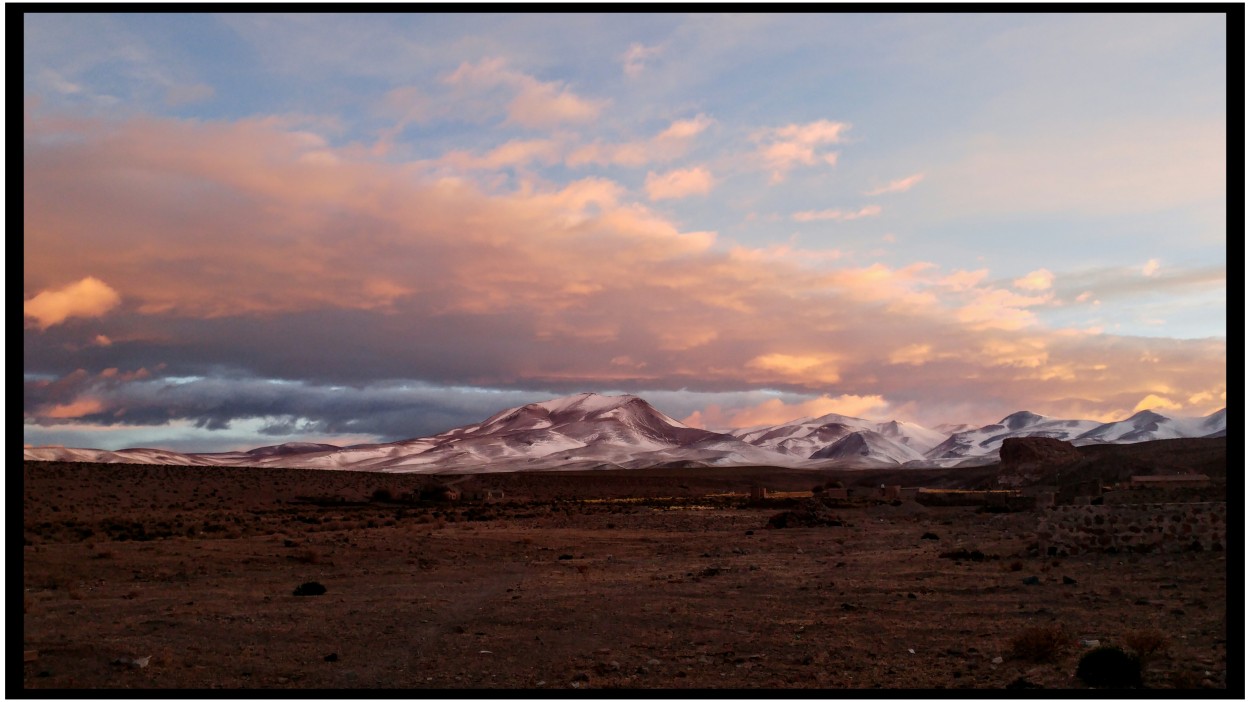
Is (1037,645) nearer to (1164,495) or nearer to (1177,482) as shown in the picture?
(1164,495)

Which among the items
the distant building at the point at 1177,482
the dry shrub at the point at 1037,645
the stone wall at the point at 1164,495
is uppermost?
the dry shrub at the point at 1037,645

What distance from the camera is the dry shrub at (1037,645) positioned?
1010 centimetres

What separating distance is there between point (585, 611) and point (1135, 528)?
51.3 feet

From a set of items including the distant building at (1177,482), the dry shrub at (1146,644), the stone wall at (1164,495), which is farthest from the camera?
the distant building at (1177,482)

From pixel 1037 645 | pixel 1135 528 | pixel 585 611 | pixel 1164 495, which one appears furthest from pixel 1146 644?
pixel 1164 495

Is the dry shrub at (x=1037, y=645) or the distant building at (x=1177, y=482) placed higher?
the dry shrub at (x=1037, y=645)

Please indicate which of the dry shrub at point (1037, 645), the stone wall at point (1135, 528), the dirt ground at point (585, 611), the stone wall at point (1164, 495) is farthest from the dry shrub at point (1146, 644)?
the stone wall at point (1164, 495)

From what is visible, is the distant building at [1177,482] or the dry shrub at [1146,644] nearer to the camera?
the dry shrub at [1146,644]

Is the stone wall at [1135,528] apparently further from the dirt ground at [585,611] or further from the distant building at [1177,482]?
the distant building at [1177,482]

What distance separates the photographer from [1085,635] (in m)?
11.7

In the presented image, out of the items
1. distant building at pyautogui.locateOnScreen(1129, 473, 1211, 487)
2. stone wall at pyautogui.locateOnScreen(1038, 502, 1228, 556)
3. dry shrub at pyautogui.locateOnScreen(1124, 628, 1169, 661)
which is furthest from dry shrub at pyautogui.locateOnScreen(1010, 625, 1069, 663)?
distant building at pyautogui.locateOnScreen(1129, 473, 1211, 487)

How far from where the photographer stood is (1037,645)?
33.2 feet

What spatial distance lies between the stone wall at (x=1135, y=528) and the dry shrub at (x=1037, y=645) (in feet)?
43.0

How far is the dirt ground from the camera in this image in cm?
995
